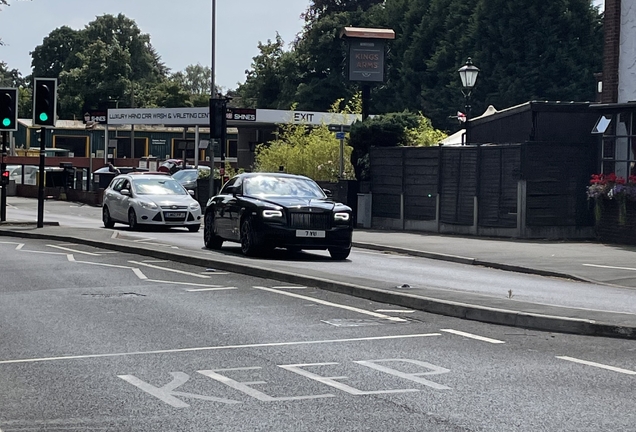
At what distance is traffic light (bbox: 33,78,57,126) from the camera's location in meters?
27.1

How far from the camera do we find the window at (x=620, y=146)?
28266 millimetres

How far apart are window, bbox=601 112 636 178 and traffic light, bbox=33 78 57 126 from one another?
13407 mm

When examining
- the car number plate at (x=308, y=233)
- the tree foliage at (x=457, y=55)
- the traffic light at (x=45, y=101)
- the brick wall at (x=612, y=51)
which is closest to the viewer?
the car number plate at (x=308, y=233)

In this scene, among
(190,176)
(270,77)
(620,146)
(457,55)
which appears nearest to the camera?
(620,146)

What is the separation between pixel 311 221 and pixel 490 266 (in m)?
3.41

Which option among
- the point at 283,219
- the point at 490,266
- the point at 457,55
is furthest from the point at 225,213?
the point at 457,55

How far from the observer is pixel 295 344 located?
10.1 meters

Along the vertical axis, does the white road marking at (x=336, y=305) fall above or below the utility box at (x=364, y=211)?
below

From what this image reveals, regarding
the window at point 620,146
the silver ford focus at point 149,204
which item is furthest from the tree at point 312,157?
the window at point 620,146

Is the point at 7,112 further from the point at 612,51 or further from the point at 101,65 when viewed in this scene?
the point at 101,65

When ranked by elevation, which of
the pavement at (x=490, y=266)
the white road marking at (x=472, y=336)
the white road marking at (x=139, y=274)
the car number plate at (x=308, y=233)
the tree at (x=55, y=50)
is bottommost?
the white road marking at (x=472, y=336)

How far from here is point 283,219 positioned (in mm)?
20609

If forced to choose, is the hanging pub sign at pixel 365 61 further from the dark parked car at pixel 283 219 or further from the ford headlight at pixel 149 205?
the dark parked car at pixel 283 219

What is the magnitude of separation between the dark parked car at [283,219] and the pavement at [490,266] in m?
0.97
